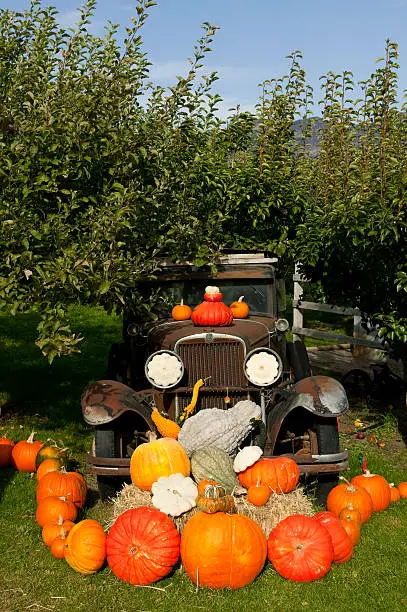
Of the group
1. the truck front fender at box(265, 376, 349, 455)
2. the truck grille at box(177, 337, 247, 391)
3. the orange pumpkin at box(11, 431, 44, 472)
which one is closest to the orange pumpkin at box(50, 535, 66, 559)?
the truck grille at box(177, 337, 247, 391)

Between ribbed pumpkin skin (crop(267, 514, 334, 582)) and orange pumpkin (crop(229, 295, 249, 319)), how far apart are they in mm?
2565

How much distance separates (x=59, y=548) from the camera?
5.19 metres

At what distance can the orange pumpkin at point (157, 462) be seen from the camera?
17.6 ft

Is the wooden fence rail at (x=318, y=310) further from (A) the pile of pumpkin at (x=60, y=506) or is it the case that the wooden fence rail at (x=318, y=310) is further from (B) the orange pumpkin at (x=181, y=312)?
(A) the pile of pumpkin at (x=60, y=506)

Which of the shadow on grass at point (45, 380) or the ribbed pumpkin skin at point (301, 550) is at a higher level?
the ribbed pumpkin skin at point (301, 550)

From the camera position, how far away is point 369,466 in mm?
7395

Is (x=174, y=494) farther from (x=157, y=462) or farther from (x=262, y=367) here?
(x=262, y=367)

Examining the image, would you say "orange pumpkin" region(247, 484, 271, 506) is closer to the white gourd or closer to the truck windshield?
the white gourd

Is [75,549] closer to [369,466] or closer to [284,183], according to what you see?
[369,466]

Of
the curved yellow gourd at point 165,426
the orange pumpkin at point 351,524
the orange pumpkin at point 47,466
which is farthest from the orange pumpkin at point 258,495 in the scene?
the orange pumpkin at point 47,466

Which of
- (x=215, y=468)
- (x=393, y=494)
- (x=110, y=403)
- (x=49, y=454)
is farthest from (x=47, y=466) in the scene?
(x=393, y=494)

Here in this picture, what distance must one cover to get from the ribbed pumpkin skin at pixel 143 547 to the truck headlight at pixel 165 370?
1372mm

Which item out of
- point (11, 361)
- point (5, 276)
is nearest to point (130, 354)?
point (5, 276)

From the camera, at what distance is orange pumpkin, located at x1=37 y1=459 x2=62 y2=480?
643 cm
